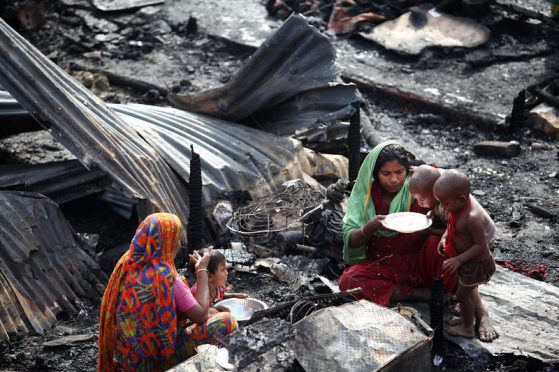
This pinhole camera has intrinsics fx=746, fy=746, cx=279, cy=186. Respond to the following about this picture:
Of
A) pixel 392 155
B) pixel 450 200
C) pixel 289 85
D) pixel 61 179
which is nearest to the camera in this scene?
pixel 450 200

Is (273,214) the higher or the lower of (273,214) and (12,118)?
the lower

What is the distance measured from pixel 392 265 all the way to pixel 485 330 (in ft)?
2.42

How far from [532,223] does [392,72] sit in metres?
4.01

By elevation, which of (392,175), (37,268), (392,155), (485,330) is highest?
(392,155)

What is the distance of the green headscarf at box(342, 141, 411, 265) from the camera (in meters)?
4.93

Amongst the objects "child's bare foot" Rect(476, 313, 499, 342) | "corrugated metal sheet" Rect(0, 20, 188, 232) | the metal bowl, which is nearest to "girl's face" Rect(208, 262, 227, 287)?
the metal bowl

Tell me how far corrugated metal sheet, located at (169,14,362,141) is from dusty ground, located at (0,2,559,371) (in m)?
1.59

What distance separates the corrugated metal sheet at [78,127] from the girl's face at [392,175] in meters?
1.95

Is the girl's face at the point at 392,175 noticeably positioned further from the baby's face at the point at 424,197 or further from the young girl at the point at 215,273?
the young girl at the point at 215,273

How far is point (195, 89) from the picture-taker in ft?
33.8

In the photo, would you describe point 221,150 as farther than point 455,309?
Yes

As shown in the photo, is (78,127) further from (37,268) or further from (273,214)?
(273,214)

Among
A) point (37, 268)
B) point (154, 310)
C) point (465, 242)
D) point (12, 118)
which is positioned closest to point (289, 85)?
point (12, 118)

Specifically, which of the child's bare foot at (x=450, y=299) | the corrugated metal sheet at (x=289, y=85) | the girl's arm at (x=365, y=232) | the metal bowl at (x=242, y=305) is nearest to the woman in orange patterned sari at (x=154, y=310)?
the metal bowl at (x=242, y=305)
